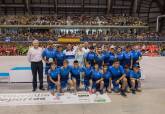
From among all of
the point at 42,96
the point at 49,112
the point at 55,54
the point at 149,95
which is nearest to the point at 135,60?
the point at 149,95

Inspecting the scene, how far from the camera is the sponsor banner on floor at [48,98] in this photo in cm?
912

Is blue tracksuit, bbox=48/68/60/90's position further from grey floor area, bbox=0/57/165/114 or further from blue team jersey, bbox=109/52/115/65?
blue team jersey, bbox=109/52/115/65

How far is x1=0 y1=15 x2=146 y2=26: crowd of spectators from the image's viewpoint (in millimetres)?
45062

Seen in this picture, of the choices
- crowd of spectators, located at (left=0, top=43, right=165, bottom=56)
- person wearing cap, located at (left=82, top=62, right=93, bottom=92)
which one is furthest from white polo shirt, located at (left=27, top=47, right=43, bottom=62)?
crowd of spectators, located at (left=0, top=43, right=165, bottom=56)

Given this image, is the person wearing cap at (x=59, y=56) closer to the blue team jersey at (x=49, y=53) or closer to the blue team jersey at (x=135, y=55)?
the blue team jersey at (x=49, y=53)

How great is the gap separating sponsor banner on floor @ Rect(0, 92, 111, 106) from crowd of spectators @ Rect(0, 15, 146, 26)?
3557cm

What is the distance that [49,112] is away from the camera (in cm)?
804

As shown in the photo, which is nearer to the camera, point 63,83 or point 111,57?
point 63,83

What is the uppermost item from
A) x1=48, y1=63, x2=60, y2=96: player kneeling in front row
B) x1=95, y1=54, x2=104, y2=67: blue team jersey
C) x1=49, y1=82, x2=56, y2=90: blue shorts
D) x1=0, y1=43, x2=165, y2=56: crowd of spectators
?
x1=95, y1=54, x2=104, y2=67: blue team jersey

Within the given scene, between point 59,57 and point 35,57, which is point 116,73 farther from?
point 35,57

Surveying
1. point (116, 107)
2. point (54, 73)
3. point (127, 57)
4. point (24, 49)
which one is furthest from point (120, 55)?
point (24, 49)

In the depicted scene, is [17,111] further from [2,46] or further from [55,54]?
[2,46]

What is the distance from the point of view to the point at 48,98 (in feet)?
31.4

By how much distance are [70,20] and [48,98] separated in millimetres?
37918
